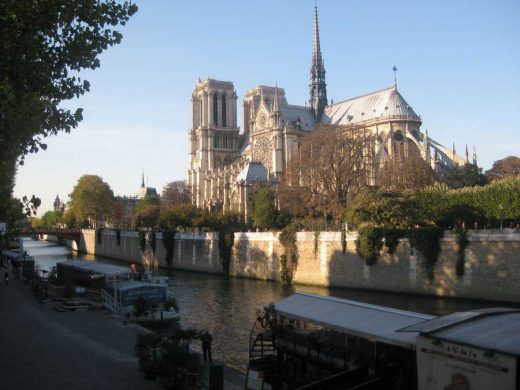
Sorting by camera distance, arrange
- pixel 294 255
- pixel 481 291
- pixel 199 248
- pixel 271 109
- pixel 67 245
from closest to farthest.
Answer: pixel 481 291
pixel 294 255
pixel 199 248
pixel 271 109
pixel 67 245

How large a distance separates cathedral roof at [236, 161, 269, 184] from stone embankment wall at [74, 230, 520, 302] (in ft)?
62.8

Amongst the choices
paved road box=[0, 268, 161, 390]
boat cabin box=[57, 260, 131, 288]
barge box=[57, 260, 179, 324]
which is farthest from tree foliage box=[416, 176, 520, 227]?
paved road box=[0, 268, 161, 390]

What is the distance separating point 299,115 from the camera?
3693 inches

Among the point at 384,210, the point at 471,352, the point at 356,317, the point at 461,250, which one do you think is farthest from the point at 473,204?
the point at 471,352

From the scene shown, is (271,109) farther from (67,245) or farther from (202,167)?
(67,245)

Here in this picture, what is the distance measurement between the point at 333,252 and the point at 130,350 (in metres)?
24.5

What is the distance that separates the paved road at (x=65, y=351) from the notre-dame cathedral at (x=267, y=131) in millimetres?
45928

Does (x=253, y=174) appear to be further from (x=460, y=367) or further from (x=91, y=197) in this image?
(x=460, y=367)

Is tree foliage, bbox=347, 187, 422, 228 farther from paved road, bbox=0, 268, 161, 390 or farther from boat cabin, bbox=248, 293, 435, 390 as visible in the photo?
boat cabin, bbox=248, 293, 435, 390

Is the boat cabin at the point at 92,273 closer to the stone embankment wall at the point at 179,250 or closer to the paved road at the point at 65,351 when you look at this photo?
the paved road at the point at 65,351

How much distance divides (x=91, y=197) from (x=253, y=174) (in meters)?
30.4

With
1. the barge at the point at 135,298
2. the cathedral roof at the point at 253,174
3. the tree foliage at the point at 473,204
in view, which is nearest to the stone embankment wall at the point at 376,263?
the tree foliage at the point at 473,204

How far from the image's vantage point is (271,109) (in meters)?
90.6

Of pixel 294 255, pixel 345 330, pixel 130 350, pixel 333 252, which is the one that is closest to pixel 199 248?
pixel 294 255
